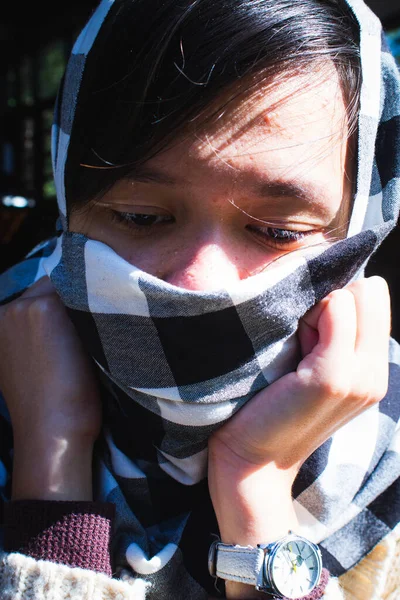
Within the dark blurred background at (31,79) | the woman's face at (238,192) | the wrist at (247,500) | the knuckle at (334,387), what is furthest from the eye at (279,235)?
the dark blurred background at (31,79)

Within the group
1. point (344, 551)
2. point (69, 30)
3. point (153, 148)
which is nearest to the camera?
point (153, 148)

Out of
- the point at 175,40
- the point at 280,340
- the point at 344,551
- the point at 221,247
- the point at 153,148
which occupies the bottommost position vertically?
the point at 344,551

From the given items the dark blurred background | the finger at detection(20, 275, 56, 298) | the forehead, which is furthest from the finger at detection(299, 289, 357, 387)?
the dark blurred background

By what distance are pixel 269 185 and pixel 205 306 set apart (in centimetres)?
22

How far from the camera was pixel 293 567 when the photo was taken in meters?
0.94

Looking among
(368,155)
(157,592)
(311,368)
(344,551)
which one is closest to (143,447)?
(157,592)

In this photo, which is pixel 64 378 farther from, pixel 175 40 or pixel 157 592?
pixel 175 40

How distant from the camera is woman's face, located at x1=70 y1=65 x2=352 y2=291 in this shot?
0.92 metres

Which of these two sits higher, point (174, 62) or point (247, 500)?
point (174, 62)

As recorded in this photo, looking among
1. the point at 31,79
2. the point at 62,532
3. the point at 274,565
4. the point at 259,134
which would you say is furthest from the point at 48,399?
the point at 31,79

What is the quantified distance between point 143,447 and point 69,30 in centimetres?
587

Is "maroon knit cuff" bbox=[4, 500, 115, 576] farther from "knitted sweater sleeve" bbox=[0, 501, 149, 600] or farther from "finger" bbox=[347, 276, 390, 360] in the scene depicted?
"finger" bbox=[347, 276, 390, 360]

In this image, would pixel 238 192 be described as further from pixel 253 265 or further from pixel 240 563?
pixel 240 563

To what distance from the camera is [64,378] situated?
1.09 meters
